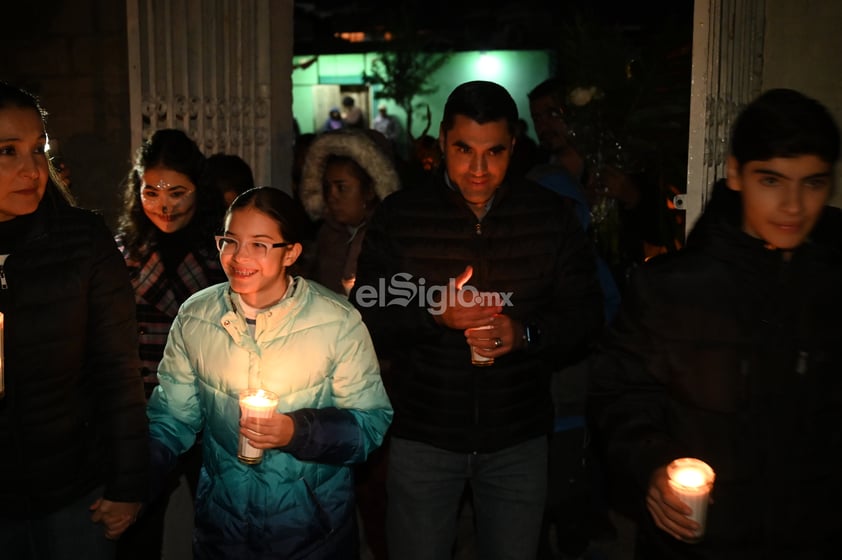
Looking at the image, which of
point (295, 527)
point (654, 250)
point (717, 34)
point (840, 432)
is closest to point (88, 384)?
point (295, 527)

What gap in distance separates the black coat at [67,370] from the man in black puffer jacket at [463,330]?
1133 millimetres

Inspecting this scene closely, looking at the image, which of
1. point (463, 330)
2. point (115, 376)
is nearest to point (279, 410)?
point (115, 376)

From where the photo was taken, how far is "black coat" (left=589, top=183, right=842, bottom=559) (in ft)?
8.11

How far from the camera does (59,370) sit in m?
2.78

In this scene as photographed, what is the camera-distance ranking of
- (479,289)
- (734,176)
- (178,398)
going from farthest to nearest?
1. (479,289)
2. (178,398)
3. (734,176)

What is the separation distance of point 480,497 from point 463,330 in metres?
0.74

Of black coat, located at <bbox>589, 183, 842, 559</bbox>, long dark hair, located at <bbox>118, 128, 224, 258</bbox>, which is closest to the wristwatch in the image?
black coat, located at <bbox>589, 183, 842, 559</bbox>

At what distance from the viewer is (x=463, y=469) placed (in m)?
3.57

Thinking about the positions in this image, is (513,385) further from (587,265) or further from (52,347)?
(52,347)

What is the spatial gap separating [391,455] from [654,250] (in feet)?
9.19

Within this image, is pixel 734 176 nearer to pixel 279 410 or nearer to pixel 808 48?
pixel 279 410

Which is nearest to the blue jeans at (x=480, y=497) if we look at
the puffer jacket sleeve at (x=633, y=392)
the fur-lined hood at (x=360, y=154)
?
the puffer jacket sleeve at (x=633, y=392)

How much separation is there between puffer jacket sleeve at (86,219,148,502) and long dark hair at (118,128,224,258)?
1171mm

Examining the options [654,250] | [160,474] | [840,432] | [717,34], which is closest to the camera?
[840,432]
